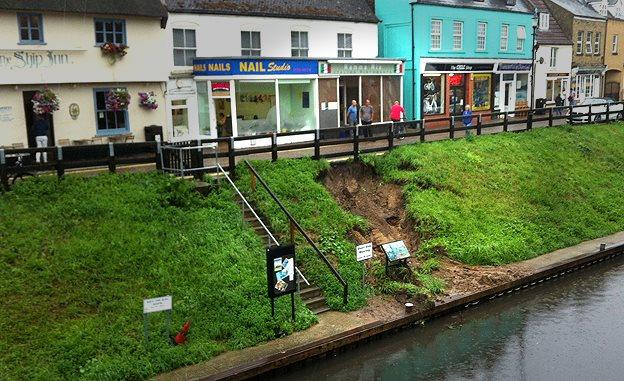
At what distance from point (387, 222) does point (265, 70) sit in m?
9.10

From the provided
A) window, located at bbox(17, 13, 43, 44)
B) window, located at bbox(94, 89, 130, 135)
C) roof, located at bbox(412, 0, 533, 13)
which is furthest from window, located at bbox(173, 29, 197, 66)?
roof, located at bbox(412, 0, 533, 13)

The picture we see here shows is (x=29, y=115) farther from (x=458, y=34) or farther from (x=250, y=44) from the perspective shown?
(x=458, y=34)

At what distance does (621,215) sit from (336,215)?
11.0 meters

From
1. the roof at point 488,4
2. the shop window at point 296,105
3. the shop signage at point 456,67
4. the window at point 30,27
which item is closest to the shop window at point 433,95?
the shop signage at point 456,67

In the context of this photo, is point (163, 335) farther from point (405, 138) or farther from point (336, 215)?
point (405, 138)

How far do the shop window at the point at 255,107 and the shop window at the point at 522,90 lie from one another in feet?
64.7

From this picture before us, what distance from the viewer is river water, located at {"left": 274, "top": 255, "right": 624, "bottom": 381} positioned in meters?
11.4

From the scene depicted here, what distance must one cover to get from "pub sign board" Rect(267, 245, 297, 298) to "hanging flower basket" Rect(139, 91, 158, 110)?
461 inches

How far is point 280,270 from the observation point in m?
12.1

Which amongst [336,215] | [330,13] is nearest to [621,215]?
[336,215]

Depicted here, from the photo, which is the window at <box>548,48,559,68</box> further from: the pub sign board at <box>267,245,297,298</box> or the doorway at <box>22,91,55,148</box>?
the pub sign board at <box>267,245,297,298</box>

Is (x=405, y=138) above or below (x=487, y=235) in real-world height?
above

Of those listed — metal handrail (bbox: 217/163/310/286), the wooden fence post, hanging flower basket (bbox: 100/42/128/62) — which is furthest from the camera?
hanging flower basket (bbox: 100/42/128/62)

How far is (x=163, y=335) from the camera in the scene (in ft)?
36.5
